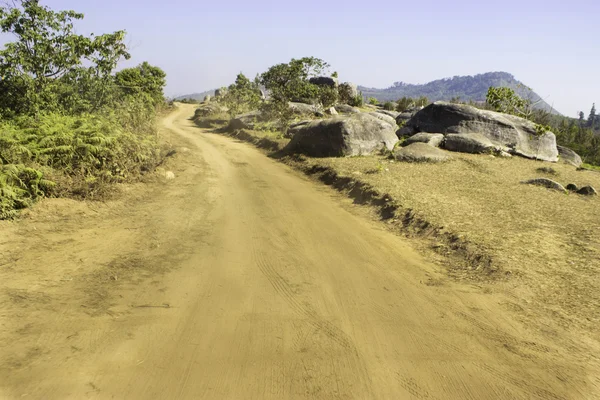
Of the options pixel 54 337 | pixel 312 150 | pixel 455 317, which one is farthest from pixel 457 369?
pixel 312 150

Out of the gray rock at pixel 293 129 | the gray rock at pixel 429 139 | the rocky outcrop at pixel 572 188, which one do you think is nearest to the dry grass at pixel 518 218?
the rocky outcrop at pixel 572 188

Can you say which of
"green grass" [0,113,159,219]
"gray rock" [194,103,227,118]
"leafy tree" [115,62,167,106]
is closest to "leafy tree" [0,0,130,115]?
"green grass" [0,113,159,219]

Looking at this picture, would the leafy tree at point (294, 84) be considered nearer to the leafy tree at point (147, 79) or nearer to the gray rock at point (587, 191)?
the leafy tree at point (147, 79)

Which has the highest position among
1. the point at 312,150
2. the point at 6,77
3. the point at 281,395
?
the point at 6,77

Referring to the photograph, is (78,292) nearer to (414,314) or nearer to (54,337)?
(54,337)

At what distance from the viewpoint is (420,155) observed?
15375 millimetres

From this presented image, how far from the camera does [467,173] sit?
13789 millimetres

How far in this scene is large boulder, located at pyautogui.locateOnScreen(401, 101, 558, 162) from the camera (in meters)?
18.7

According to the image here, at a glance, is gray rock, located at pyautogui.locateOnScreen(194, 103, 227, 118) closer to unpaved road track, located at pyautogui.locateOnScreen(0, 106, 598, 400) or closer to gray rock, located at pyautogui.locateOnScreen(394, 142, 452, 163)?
gray rock, located at pyautogui.locateOnScreen(394, 142, 452, 163)

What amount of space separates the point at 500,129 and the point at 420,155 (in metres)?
6.41

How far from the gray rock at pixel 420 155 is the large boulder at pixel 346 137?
1536 mm

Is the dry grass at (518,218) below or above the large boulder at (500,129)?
below

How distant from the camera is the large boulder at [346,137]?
16344 millimetres

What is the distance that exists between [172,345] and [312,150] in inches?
524
